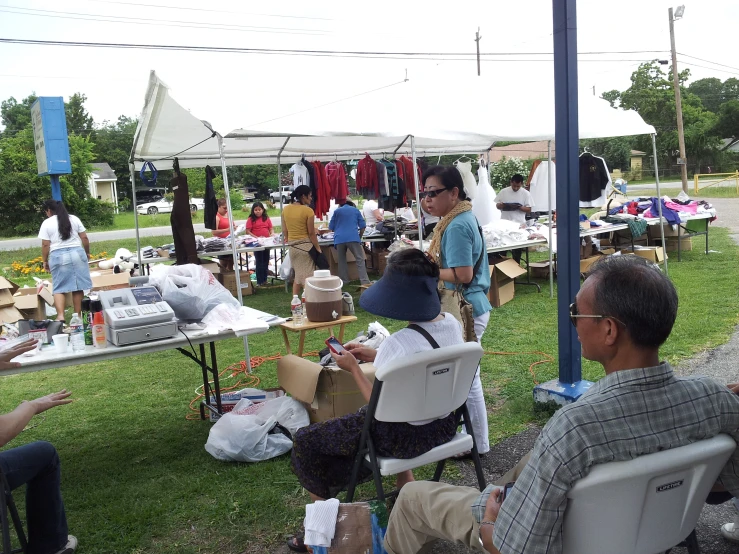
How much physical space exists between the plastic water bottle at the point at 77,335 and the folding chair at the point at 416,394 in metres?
1.89

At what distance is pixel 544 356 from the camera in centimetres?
577

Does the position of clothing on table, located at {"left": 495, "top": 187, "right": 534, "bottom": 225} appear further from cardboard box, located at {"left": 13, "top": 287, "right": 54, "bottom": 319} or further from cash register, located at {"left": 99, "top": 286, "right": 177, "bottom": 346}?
cash register, located at {"left": 99, "top": 286, "right": 177, "bottom": 346}

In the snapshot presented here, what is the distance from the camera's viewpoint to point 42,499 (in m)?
2.82

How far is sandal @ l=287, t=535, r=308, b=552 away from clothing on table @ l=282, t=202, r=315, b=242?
6.01m

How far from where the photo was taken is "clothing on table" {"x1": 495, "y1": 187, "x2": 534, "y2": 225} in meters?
10.6

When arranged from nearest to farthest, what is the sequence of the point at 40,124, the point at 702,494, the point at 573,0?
the point at 702,494
the point at 573,0
the point at 40,124

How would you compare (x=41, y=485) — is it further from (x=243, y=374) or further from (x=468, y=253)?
(x=243, y=374)

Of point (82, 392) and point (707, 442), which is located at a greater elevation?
point (707, 442)

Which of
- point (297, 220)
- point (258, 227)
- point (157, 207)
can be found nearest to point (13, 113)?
point (157, 207)

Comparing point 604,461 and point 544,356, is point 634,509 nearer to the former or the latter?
point 604,461

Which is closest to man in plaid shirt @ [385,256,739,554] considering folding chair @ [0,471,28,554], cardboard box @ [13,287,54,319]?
folding chair @ [0,471,28,554]

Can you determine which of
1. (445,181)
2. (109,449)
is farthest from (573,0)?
(109,449)

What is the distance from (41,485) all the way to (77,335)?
117 centimetres

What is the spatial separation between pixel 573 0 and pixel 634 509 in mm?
3387
